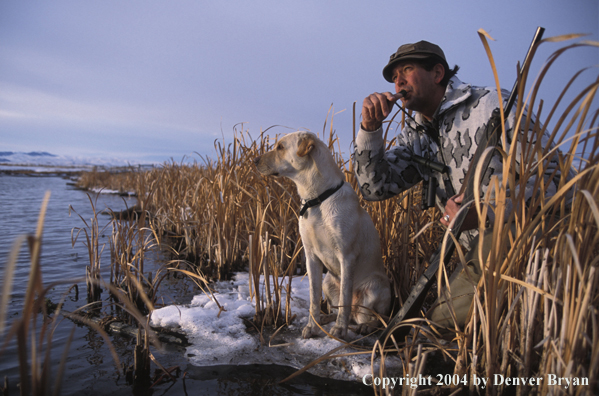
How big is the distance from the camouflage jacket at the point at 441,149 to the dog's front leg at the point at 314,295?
711 millimetres

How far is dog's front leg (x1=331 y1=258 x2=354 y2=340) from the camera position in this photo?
2139 mm

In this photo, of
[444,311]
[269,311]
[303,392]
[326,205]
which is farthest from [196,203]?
[444,311]

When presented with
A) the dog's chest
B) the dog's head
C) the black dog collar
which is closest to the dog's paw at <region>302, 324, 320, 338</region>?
the dog's chest

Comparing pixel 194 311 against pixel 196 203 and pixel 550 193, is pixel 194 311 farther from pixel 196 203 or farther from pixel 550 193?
pixel 550 193

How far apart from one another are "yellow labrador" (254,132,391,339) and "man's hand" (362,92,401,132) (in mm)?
366

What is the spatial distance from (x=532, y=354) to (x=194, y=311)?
2074mm

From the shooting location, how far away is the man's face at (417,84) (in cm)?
247

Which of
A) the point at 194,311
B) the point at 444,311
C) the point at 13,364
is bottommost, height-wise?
the point at 13,364

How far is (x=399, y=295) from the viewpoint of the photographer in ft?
8.45

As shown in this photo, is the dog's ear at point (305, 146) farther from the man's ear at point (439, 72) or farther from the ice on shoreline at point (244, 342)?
the man's ear at point (439, 72)

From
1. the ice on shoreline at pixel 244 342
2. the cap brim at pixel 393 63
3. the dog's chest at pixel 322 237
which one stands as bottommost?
the ice on shoreline at pixel 244 342

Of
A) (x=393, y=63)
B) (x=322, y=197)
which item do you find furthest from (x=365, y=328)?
(x=393, y=63)

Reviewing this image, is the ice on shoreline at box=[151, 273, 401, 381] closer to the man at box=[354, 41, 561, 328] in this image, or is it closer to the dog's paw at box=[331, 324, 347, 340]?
the dog's paw at box=[331, 324, 347, 340]

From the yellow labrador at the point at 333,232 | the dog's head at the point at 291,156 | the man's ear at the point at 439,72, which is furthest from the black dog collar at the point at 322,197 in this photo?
the man's ear at the point at 439,72
